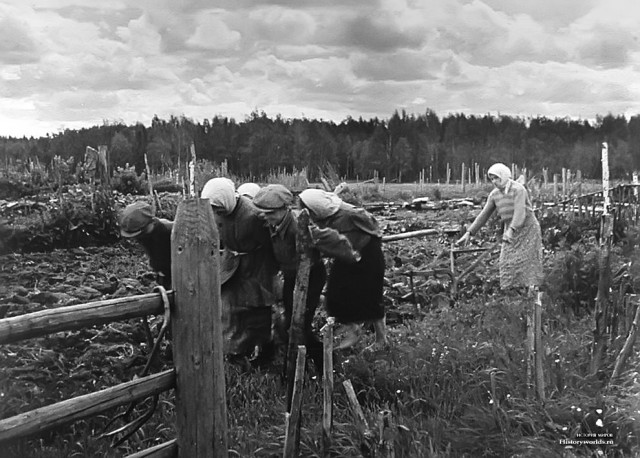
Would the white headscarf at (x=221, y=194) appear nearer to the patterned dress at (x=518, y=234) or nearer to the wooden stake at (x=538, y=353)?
the wooden stake at (x=538, y=353)

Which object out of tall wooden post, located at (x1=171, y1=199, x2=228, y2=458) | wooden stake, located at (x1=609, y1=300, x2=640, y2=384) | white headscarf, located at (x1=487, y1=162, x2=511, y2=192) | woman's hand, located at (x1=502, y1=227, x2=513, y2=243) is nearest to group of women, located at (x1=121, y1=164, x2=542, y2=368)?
wooden stake, located at (x1=609, y1=300, x2=640, y2=384)

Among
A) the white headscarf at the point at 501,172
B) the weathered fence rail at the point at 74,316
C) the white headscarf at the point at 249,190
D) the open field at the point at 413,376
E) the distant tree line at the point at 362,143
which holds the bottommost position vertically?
the open field at the point at 413,376

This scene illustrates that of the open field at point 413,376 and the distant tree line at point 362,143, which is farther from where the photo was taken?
the distant tree line at point 362,143

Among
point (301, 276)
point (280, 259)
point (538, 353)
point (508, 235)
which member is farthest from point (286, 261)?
point (508, 235)

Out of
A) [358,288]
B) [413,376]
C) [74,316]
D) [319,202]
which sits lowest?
[413,376]

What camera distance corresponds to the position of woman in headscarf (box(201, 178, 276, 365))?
446 cm

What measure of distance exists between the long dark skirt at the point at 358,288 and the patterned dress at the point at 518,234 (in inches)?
59.8

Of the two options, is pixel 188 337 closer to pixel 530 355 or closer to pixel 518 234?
pixel 530 355

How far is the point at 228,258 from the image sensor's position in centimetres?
464

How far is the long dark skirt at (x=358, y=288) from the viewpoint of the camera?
4859 millimetres

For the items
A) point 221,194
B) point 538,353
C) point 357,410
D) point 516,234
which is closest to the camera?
point 357,410

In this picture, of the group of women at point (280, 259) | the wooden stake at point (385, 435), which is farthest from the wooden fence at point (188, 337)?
the group of women at point (280, 259)

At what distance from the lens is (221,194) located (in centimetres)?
430

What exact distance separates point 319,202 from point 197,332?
1938 mm
